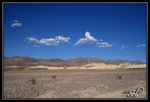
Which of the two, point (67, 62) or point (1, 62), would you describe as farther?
point (67, 62)

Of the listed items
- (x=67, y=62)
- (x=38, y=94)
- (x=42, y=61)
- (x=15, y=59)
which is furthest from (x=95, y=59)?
(x=38, y=94)

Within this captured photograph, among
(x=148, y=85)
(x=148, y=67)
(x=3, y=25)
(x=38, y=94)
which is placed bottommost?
(x=38, y=94)

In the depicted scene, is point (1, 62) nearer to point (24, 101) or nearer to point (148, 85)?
point (24, 101)

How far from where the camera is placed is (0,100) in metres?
8.62

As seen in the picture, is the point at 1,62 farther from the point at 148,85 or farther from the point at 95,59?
the point at 95,59

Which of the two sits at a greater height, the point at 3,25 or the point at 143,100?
the point at 3,25

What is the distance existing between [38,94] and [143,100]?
6.15 meters

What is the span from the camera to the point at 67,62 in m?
96.2

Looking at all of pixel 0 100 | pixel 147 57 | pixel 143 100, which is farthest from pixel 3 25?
pixel 143 100

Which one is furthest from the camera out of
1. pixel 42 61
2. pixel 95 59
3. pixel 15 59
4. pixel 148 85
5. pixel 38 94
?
pixel 95 59

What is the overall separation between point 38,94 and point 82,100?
12.5ft

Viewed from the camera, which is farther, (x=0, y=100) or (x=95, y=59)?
(x=95, y=59)

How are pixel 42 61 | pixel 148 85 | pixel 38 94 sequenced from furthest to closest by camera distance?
pixel 42 61 < pixel 38 94 < pixel 148 85

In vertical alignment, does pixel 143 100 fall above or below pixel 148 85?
below
